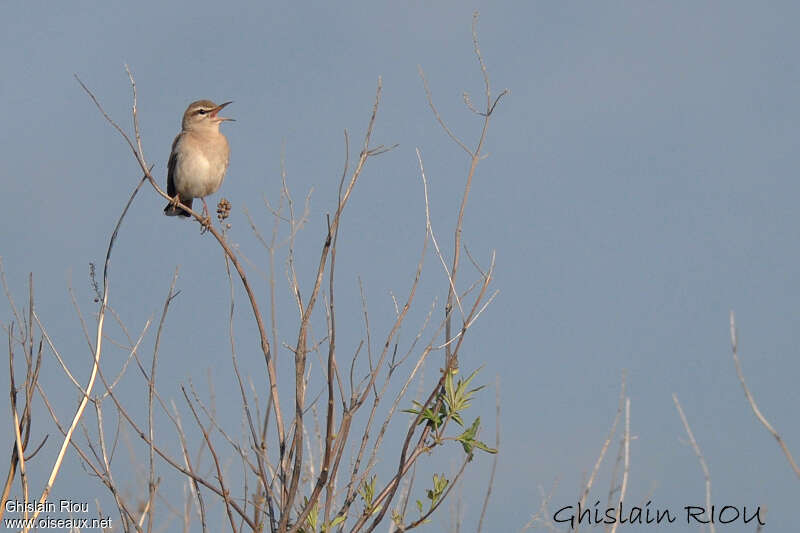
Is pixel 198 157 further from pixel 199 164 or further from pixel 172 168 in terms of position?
pixel 172 168

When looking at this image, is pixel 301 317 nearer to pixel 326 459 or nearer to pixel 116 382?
pixel 326 459

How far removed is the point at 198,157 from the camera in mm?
9586

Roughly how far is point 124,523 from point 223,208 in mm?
2389

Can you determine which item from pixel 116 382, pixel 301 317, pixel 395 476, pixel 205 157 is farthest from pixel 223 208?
pixel 205 157

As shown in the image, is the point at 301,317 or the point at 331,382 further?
the point at 301,317

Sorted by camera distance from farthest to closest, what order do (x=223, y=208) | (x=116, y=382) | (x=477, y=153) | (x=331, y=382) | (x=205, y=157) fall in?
(x=205, y=157)
(x=223, y=208)
(x=116, y=382)
(x=477, y=153)
(x=331, y=382)

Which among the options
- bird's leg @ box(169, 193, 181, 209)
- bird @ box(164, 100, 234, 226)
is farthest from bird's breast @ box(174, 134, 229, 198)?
bird's leg @ box(169, 193, 181, 209)

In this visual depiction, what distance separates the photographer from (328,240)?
4.12m

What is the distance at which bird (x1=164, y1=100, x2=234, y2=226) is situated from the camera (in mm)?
9594

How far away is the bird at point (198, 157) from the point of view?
9.59m

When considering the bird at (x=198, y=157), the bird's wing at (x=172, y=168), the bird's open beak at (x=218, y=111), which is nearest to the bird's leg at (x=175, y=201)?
the bird at (x=198, y=157)

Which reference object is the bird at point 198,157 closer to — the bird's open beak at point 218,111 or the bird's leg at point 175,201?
the bird's open beak at point 218,111

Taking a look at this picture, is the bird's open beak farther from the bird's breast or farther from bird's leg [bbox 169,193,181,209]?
bird's leg [bbox 169,193,181,209]

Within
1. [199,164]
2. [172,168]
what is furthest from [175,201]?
[172,168]
